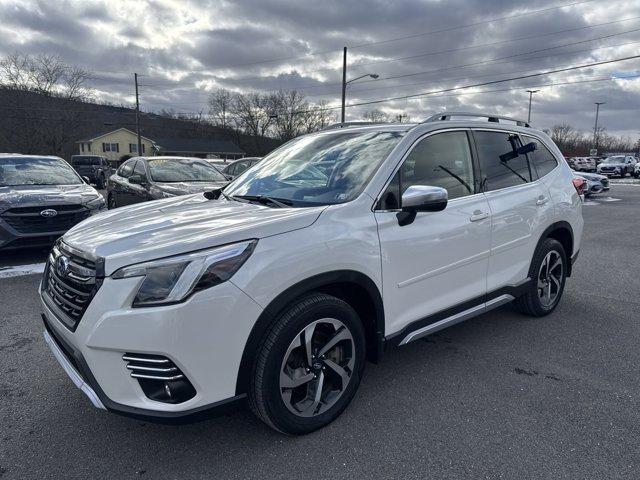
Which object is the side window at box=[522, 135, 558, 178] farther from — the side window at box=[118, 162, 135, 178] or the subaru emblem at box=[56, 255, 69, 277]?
the side window at box=[118, 162, 135, 178]

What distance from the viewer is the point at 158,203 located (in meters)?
3.67

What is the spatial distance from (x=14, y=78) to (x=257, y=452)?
59.4m

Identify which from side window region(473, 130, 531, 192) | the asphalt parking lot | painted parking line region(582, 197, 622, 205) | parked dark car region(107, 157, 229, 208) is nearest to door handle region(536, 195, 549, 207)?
side window region(473, 130, 531, 192)

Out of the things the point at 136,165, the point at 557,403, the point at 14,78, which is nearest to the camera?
the point at 557,403

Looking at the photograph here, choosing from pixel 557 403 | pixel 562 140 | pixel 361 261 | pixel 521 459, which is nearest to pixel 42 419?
pixel 361 261

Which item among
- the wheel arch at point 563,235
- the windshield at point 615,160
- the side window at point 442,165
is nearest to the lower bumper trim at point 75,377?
the side window at point 442,165

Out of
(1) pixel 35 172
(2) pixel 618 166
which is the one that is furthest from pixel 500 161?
(2) pixel 618 166

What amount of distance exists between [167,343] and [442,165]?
7.64 feet

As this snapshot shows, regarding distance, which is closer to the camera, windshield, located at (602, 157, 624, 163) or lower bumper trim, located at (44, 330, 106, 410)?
lower bumper trim, located at (44, 330, 106, 410)

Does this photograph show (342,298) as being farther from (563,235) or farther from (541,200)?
(563,235)

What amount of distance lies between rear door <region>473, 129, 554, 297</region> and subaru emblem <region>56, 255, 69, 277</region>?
2.96 m

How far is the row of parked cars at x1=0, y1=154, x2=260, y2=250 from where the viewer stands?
643 cm

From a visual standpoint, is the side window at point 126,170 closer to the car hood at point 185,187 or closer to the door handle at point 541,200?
the car hood at point 185,187

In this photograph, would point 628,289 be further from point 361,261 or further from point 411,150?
point 361,261
